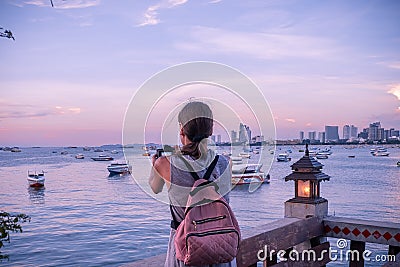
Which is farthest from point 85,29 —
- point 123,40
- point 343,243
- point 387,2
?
point 343,243

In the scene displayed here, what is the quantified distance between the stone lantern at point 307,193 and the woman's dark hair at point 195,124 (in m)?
2.77

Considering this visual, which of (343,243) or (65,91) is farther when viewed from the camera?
(65,91)

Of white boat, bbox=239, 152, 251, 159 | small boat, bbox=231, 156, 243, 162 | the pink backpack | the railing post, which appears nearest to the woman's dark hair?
the pink backpack

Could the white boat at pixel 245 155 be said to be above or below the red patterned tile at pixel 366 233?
above

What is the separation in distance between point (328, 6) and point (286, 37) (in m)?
5.39

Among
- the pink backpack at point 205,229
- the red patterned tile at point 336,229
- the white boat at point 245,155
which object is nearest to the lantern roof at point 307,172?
the red patterned tile at point 336,229

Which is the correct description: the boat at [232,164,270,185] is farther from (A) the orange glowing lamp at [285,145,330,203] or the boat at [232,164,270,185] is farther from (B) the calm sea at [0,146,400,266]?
(B) the calm sea at [0,146,400,266]

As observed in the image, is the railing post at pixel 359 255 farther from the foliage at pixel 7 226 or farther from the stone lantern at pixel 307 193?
the foliage at pixel 7 226

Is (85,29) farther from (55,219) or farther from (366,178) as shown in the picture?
(366,178)

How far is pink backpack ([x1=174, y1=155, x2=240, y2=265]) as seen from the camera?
194 cm

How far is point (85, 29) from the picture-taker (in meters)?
18.4

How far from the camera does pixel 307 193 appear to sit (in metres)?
4.64

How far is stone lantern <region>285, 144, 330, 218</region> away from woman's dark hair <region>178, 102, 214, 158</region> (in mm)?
2766

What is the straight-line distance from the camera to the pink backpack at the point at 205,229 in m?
1.94
